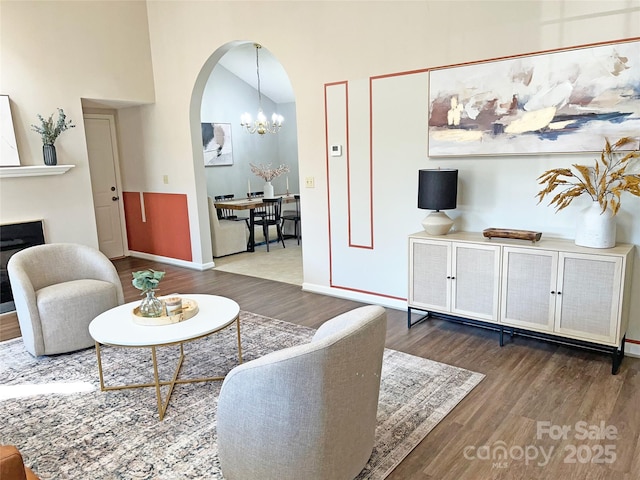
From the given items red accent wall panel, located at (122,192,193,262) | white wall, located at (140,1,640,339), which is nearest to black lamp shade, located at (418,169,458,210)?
white wall, located at (140,1,640,339)

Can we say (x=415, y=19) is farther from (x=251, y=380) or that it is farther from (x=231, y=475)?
(x=231, y=475)

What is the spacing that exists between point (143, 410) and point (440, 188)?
259cm

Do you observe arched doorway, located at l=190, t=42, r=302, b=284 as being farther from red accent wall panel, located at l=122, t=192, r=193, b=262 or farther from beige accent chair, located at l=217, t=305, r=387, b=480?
beige accent chair, located at l=217, t=305, r=387, b=480

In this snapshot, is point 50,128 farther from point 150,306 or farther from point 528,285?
point 528,285

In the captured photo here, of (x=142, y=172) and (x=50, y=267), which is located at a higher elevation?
(x=142, y=172)

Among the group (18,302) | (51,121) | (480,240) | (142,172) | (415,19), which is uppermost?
(415,19)

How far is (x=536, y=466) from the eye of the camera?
218cm

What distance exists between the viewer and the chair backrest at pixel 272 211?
712cm

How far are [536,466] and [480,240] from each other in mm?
1730

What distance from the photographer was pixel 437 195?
12.0 feet

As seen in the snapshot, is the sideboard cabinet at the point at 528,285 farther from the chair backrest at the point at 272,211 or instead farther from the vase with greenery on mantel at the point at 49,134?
the vase with greenery on mantel at the point at 49,134

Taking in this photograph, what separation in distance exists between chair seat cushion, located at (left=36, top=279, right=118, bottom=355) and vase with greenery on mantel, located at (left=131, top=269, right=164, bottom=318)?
0.84 m

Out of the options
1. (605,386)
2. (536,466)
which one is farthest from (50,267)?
(605,386)

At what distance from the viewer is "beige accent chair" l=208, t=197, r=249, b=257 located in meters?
6.70
